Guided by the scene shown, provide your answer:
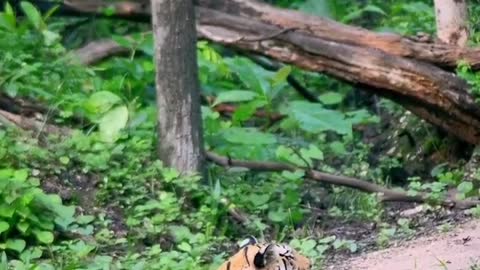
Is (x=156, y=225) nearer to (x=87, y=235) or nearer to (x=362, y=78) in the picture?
(x=87, y=235)

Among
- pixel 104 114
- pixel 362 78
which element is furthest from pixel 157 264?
pixel 362 78

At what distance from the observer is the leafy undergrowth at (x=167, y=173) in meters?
6.71

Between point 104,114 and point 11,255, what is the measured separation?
200cm

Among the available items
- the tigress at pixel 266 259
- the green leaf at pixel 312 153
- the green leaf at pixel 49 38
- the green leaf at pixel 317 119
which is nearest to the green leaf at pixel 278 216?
the green leaf at pixel 312 153

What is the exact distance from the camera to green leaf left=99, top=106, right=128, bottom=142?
26.3 feet

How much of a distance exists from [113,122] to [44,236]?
1.76 metres

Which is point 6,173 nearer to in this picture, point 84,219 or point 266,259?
point 84,219

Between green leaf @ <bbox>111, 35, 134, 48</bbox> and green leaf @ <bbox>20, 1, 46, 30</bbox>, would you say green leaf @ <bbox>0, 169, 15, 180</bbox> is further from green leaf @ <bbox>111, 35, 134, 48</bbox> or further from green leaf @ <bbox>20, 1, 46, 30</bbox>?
green leaf @ <bbox>111, 35, 134, 48</bbox>

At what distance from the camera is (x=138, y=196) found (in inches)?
293

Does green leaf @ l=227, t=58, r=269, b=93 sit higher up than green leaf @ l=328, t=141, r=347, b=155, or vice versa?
green leaf @ l=227, t=58, r=269, b=93

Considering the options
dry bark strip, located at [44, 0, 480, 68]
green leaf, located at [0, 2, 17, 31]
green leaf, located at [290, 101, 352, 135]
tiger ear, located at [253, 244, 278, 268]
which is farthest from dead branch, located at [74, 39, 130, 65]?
Answer: tiger ear, located at [253, 244, 278, 268]

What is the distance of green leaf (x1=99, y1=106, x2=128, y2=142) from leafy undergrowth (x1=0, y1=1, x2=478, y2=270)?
0.04 feet

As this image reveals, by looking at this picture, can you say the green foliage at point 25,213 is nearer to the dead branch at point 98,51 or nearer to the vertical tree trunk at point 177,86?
the vertical tree trunk at point 177,86

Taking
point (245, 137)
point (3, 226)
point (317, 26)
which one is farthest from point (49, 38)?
point (3, 226)
